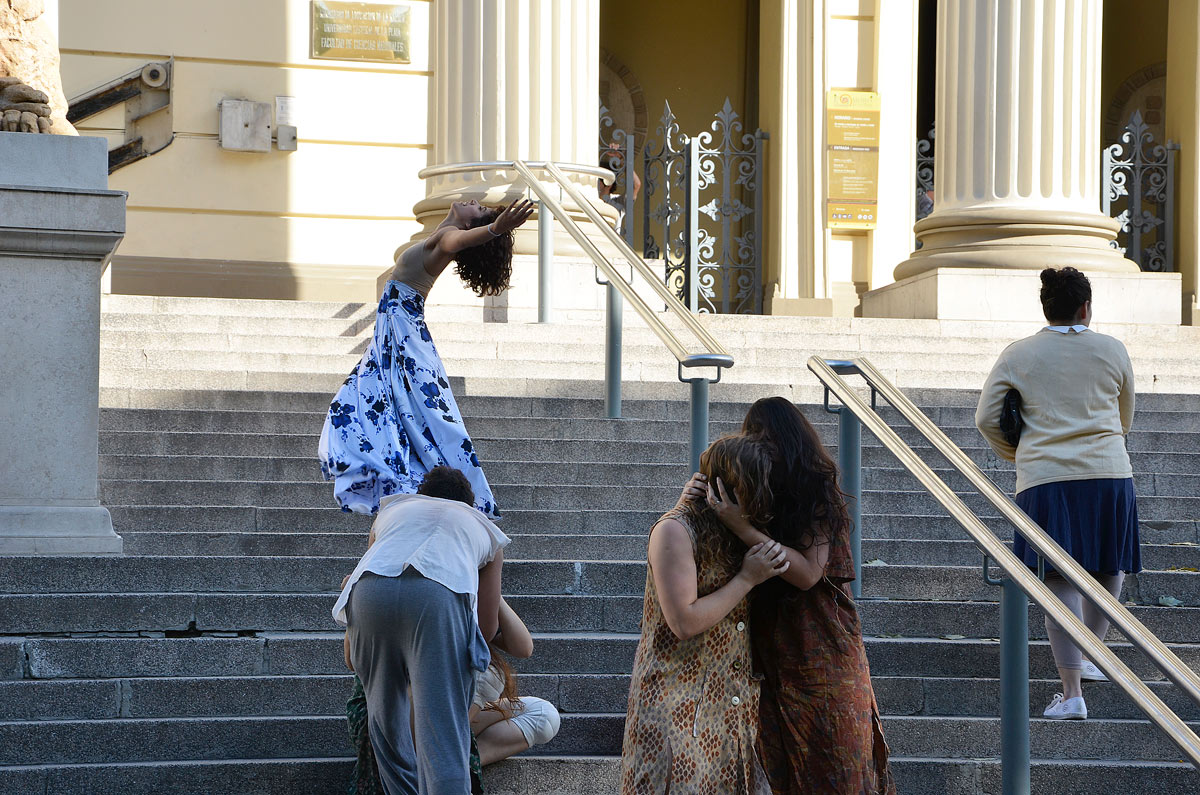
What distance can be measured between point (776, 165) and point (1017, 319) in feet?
14.2

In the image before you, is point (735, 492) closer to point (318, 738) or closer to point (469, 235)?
point (469, 235)

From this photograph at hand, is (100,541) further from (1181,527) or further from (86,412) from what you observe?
(1181,527)

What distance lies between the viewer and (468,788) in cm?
387

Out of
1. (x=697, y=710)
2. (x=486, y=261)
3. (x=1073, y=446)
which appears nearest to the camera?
(x=697, y=710)

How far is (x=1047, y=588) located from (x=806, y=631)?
2.69 feet

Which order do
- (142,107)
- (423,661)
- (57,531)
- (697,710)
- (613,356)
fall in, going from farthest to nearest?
(142,107), (613,356), (57,531), (423,661), (697,710)

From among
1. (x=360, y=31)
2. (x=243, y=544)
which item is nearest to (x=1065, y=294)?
(x=243, y=544)

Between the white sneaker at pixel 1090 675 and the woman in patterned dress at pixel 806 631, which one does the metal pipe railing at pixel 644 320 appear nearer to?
the white sneaker at pixel 1090 675

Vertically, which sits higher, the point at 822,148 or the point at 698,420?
the point at 822,148

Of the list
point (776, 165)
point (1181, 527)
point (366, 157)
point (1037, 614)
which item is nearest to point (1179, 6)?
point (776, 165)

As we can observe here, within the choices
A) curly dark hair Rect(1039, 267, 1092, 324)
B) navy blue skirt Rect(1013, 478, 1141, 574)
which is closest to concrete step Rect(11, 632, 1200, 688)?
navy blue skirt Rect(1013, 478, 1141, 574)

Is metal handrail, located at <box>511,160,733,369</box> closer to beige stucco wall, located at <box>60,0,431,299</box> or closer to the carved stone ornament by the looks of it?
the carved stone ornament

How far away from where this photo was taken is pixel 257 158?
1329 centimetres

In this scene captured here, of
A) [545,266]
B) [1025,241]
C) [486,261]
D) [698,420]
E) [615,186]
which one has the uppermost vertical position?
[615,186]
